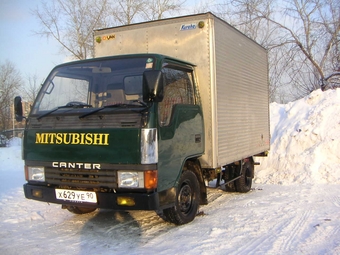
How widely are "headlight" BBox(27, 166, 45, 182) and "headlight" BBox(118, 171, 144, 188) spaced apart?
1266mm

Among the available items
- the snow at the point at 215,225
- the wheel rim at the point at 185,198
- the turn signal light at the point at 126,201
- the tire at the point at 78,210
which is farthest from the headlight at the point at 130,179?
the tire at the point at 78,210

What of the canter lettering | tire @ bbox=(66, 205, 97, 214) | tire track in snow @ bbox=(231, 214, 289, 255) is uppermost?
the canter lettering

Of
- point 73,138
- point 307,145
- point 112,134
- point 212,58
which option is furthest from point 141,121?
point 307,145

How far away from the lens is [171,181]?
16.6ft

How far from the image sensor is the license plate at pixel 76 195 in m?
4.75

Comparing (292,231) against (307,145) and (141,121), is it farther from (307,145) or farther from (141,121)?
(307,145)

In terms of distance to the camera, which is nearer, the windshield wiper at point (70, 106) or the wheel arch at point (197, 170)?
the windshield wiper at point (70, 106)

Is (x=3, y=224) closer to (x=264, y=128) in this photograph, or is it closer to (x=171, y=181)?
(x=171, y=181)

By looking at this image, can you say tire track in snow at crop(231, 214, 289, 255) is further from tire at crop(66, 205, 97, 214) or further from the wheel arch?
tire at crop(66, 205, 97, 214)

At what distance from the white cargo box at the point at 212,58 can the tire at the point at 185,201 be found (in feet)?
1.51

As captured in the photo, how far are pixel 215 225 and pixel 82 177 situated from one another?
7.40 ft

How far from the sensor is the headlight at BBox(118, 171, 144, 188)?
4.52 meters

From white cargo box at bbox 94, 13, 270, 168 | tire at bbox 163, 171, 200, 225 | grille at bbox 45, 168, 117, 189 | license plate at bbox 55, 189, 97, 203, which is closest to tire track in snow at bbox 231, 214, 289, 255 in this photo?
tire at bbox 163, 171, 200, 225

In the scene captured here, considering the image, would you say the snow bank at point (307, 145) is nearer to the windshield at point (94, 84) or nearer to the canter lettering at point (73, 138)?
the windshield at point (94, 84)
